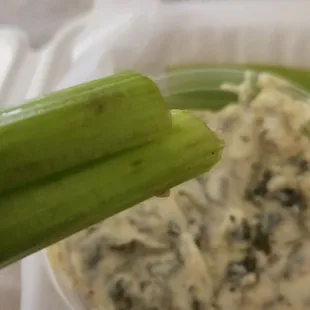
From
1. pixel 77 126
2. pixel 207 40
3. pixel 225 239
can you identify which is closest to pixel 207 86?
pixel 207 40

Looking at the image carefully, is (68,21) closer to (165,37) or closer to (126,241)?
(165,37)

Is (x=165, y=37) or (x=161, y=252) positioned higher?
(x=165, y=37)

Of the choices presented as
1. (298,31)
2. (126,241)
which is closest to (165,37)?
(298,31)

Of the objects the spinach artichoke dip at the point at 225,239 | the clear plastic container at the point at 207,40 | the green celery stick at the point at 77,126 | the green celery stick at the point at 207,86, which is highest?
the green celery stick at the point at 77,126

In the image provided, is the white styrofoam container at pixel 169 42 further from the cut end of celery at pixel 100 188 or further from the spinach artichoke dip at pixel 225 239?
the cut end of celery at pixel 100 188

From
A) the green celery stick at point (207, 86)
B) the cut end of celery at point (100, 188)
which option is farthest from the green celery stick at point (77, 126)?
the green celery stick at point (207, 86)

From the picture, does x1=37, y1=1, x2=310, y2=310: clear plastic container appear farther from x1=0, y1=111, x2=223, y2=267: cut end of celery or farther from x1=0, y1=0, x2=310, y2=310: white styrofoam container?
x1=0, y1=111, x2=223, y2=267: cut end of celery

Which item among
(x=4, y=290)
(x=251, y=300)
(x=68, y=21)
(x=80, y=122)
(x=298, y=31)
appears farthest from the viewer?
(x=68, y=21)
